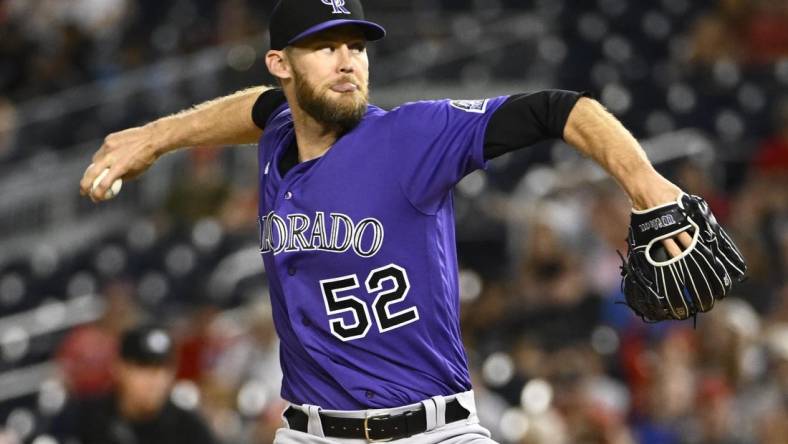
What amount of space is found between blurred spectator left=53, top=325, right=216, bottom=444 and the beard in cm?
201

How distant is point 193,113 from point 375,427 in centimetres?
122

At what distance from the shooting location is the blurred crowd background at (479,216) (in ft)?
21.8

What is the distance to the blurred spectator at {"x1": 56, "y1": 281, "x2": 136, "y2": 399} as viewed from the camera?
7.58m

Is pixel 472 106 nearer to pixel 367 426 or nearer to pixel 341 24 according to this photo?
pixel 341 24

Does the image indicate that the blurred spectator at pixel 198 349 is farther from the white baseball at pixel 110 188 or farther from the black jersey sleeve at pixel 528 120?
the black jersey sleeve at pixel 528 120

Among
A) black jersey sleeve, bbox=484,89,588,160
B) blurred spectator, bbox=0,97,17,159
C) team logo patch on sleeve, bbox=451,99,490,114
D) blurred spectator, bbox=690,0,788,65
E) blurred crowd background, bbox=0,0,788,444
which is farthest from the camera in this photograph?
blurred spectator, bbox=0,97,17,159

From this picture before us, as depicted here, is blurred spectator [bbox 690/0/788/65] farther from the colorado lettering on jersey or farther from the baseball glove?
the baseball glove

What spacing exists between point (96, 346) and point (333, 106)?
4.76 metres

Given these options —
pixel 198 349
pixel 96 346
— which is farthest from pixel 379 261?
pixel 96 346

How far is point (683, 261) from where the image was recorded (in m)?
2.99

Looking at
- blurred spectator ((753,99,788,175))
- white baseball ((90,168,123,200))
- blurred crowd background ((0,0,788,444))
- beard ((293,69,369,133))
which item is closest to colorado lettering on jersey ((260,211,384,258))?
beard ((293,69,369,133))

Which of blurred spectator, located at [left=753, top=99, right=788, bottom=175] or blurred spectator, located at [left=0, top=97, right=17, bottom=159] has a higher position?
blurred spectator, located at [left=0, top=97, right=17, bottom=159]

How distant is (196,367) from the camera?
7648mm

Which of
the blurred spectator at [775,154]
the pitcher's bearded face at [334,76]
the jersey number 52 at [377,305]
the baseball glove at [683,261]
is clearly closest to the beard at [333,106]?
the pitcher's bearded face at [334,76]
